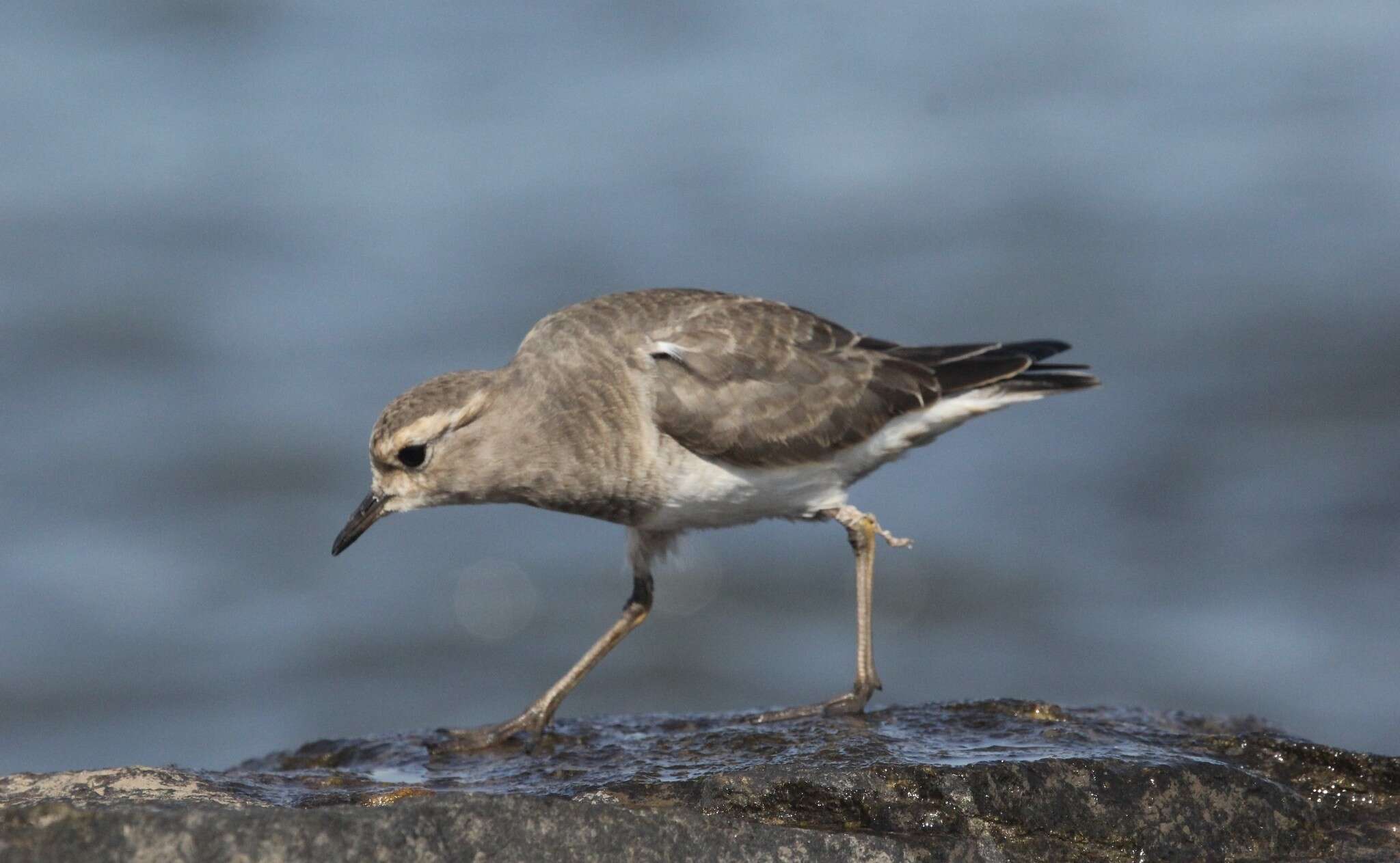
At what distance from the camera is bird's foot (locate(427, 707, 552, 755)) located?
339 inches

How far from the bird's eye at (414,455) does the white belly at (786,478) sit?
1.25 m

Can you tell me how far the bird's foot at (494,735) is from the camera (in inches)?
339

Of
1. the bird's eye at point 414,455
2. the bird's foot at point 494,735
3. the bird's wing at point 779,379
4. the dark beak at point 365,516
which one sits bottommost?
the bird's foot at point 494,735

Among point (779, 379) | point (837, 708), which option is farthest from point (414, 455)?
point (837, 708)

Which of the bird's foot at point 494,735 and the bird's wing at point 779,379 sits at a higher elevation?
the bird's wing at point 779,379

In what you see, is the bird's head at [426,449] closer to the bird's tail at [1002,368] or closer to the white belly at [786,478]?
the white belly at [786,478]

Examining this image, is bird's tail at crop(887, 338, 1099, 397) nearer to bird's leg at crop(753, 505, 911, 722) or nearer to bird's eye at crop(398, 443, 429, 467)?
bird's leg at crop(753, 505, 911, 722)

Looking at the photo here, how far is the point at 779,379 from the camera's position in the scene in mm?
9703

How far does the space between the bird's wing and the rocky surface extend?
1.54m

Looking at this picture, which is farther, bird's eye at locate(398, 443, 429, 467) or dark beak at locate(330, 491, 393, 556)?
dark beak at locate(330, 491, 393, 556)

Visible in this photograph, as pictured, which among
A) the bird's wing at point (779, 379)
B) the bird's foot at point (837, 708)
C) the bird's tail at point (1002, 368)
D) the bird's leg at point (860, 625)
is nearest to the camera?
the bird's foot at point (837, 708)

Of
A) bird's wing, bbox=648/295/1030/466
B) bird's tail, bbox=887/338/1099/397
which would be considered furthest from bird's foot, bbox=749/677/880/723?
bird's tail, bbox=887/338/1099/397

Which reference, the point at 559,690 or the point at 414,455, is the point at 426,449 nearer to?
the point at 414,455

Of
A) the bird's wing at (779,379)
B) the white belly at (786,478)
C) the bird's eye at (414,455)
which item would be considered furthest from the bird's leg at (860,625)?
the bird's eye at (414,455)
